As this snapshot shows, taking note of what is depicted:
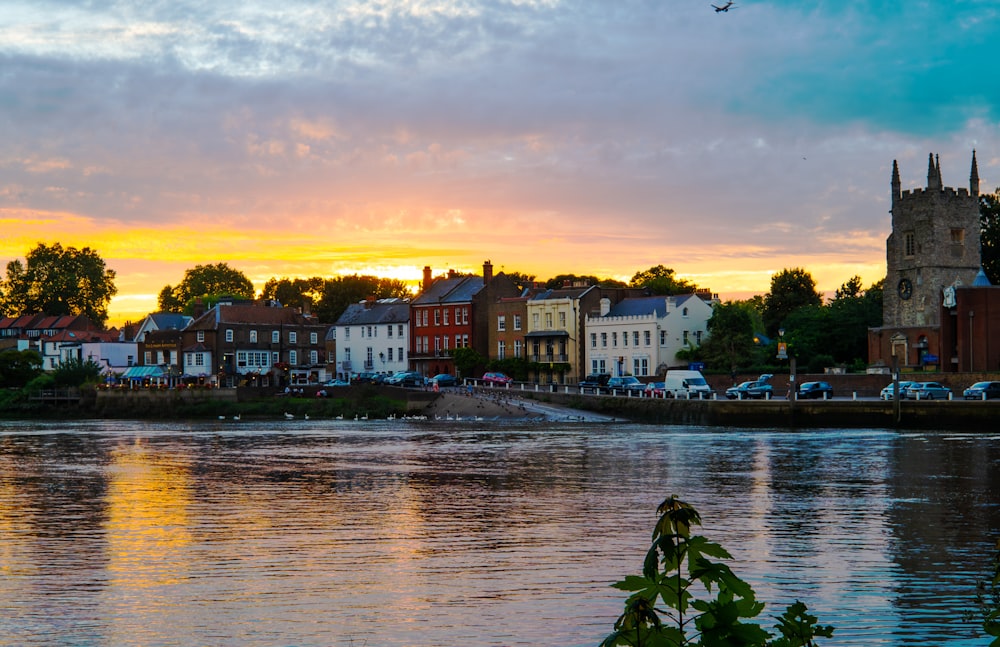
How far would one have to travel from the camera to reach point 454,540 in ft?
83.7

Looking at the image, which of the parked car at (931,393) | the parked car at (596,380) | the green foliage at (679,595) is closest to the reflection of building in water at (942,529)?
the green foliage at (679,595)

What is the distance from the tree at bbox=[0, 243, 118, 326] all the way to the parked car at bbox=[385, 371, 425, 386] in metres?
94.7

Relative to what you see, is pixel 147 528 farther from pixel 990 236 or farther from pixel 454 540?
pixel 990 236

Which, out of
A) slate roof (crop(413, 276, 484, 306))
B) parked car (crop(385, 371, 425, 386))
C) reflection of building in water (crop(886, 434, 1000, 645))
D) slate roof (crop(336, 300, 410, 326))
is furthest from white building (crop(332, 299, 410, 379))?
reflection of building in water (crop(886, 434, 1000, 645))

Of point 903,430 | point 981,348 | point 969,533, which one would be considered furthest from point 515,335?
point 969,533

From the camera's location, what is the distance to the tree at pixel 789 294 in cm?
12081

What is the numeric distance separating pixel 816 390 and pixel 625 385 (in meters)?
17.0

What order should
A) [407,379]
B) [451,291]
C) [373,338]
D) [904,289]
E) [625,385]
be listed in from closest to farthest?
[625,385] < [904,289] < [407,379] < [451,291] < [373,338]

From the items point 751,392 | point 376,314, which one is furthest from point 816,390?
point 376,314

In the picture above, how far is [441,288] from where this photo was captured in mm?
117000

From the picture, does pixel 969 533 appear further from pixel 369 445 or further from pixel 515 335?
pixel 515 335

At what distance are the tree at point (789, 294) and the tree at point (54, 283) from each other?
10874cm

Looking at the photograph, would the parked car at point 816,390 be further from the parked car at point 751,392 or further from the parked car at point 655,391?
the parked car at point 655,391

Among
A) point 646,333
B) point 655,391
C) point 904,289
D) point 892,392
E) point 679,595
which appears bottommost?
point 655,391
